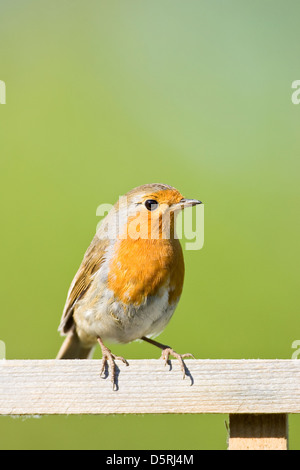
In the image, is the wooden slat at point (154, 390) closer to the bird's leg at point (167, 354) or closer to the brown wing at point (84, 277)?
the bird's leg at point (167, 354)

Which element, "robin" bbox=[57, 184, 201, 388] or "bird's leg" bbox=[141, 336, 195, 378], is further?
"robin" bbox=[57, 184, 201, 388]

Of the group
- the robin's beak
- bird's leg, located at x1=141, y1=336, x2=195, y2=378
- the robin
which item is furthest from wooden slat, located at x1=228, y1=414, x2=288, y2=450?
the robin's beak

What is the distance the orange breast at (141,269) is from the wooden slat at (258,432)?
947mm

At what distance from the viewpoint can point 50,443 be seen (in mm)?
4648

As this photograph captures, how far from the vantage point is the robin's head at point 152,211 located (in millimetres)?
3809

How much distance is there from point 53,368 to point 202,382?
61cm

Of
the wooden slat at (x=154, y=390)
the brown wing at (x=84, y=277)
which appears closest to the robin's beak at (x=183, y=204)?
the brown wing at (x=84, y=277)

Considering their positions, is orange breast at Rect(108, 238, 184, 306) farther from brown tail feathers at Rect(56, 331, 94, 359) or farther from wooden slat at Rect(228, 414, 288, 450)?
wooden slat at Rect(228, 414, 288, 450)

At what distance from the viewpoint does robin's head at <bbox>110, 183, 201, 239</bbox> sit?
12.5ft

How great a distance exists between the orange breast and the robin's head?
52 millimetres

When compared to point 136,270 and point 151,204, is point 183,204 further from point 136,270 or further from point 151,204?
point 136,270

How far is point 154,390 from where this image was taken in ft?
10.00

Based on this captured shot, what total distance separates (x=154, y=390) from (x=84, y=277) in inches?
48.9
